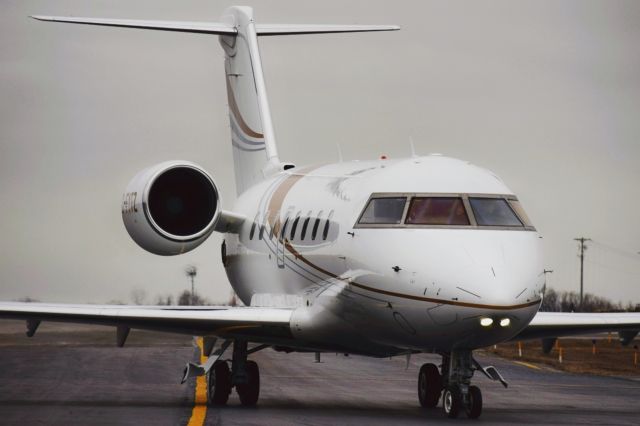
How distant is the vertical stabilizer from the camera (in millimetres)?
29556

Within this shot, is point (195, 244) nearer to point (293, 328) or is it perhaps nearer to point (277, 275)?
point (277, 275)

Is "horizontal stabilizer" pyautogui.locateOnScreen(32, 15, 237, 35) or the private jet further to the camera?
"horizontal stabilizer" pyautogui.locateOnScreen(32, 15, 237, 35)

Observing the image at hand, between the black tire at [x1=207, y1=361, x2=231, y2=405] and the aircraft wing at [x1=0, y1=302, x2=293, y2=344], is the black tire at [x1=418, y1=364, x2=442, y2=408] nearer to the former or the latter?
the aircraft wing at [x1=0, y1=302, x2=293, y2=344]

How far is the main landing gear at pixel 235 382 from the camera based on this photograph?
73.7ft

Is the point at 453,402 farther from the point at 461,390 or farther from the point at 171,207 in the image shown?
the point at 171,207

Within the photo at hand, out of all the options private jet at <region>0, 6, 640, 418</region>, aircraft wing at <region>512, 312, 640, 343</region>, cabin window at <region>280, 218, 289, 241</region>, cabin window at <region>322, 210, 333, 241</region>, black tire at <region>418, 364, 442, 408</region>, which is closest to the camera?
private jet at <region>0, 6, 640, 418</region>

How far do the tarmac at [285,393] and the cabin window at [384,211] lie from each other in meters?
2.57

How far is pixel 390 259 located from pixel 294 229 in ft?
14.8

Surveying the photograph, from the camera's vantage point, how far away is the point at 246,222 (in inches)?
1015

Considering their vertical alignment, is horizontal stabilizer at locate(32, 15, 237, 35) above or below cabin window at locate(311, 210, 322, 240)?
above

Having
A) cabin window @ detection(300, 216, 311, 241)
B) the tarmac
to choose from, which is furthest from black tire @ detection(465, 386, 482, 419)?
cabin window @ detection(300, 216, 311, 241)

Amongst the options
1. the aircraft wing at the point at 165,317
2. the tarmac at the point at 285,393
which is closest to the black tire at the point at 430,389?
the tarmac at the point at 285,393

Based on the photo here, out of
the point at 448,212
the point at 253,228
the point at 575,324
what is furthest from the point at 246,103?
the point at 448,212

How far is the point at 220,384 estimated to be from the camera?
22.6 meters
